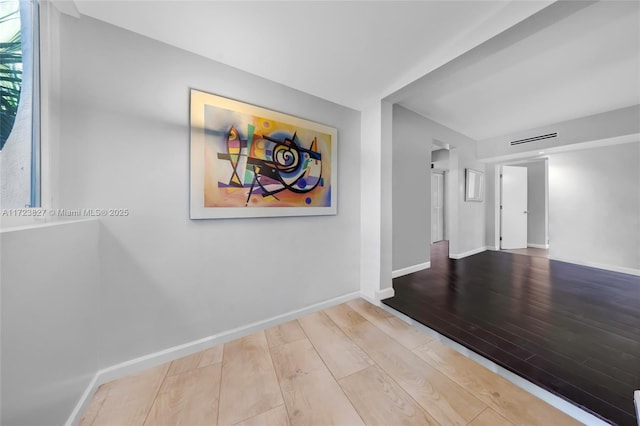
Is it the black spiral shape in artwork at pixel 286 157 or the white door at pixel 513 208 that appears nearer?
the black spiral shape in artwork at pixel 286 157

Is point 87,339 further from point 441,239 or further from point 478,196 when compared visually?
point 441,239

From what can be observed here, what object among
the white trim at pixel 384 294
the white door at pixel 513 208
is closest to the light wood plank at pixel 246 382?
the white trim at pixel 384 294

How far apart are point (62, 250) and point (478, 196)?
5.86 m

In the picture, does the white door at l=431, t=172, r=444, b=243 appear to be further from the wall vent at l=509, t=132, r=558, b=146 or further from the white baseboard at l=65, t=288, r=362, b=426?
the white baseboard at l=65, t=288, r=362, b=426

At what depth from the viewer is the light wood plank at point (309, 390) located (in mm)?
1116

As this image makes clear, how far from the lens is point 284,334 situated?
6.01 ft

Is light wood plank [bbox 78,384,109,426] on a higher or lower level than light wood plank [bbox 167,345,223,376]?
lower

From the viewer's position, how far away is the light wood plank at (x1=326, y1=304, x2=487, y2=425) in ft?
3.72

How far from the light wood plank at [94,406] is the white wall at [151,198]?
0.50 feet

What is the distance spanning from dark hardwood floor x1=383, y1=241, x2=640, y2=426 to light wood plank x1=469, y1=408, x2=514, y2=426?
Answer: 1.35ft

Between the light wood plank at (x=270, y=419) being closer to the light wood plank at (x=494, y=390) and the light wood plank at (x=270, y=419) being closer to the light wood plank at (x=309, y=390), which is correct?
the light wood plank at (x=309, y=390)

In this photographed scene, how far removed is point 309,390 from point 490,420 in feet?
3.17

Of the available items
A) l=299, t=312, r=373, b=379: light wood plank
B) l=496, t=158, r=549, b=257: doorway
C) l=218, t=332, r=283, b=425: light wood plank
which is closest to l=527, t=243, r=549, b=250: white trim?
l=496, t=158, r=549, b=257: doorway

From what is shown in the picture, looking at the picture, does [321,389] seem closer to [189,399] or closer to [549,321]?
[189,399]
